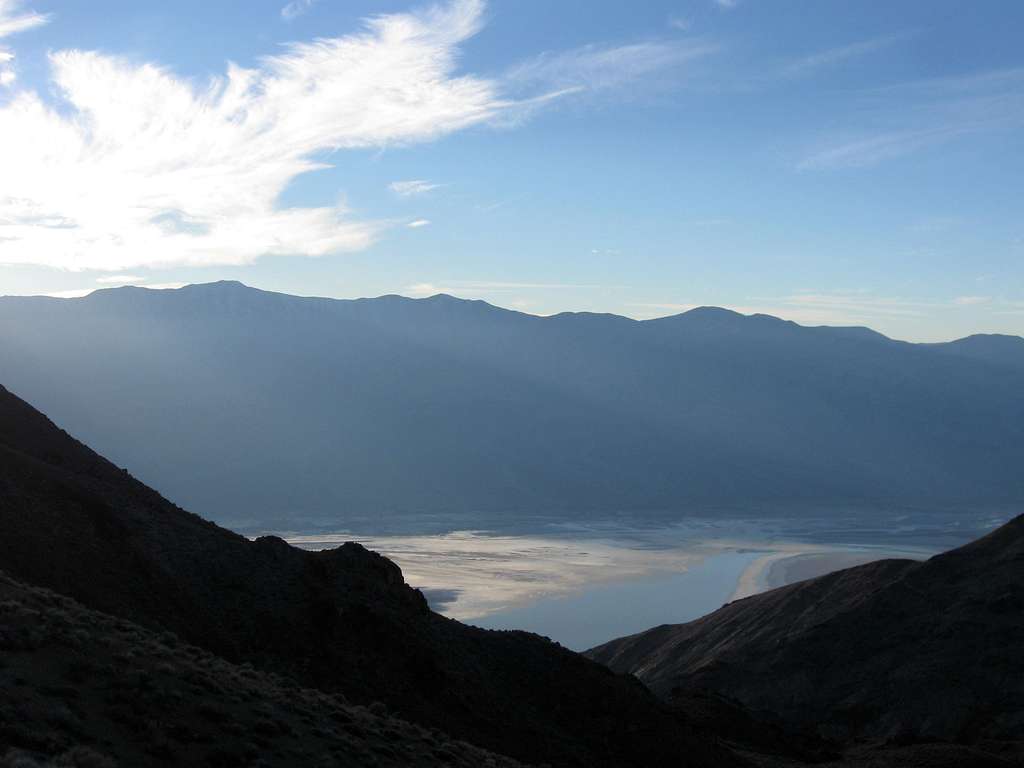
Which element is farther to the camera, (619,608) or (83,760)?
(619,608)

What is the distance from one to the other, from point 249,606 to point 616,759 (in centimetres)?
1011

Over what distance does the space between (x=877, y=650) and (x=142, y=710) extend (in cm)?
4538

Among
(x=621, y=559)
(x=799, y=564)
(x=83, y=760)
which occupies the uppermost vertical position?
(x=83, y=760)

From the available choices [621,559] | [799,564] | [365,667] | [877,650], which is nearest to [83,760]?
[365,667]

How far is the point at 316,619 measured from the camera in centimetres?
2517

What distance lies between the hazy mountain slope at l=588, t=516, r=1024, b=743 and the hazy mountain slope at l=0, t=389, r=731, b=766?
13.8m

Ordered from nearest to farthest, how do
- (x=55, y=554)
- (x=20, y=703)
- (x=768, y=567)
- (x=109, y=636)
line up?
(x=20, y=703) → (x=109, y=636) → (x=55, y=554) → (x=768, y=567)

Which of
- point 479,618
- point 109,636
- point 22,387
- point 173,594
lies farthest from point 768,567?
point 22,387

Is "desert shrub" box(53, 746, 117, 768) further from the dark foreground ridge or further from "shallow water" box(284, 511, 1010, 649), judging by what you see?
"shallow water" box(284, 511, 1010, 649)

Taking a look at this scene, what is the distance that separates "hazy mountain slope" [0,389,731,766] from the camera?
22.7 m

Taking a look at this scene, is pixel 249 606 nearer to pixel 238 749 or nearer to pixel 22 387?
pixel 238 749

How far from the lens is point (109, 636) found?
14.3m

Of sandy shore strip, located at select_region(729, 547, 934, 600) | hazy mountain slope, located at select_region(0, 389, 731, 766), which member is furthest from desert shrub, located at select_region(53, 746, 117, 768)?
sandy shore strip, located at select_region(729, 547, 934, 600)

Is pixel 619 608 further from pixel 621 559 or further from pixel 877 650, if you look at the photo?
pixel 877 650
